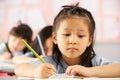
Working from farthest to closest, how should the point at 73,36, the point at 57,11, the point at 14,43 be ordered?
1. the point at 57,11
2. the point at 14,43
3. the point at 73,36

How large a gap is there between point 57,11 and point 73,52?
1958 mm

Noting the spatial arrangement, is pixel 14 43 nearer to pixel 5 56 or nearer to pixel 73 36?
pixel 5 56

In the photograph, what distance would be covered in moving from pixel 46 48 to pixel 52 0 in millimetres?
1023

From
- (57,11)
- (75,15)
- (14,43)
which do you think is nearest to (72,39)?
(75,15)

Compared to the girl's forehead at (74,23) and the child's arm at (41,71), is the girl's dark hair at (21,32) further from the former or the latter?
the child's arm at (41,71)

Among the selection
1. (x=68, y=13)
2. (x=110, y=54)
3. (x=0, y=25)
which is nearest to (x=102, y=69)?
(x=68, y=13)

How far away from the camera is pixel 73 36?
98cm

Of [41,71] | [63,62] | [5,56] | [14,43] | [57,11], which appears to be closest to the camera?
[41,71]

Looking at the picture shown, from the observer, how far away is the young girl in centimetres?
88

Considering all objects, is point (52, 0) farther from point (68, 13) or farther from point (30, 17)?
point (68, 13)

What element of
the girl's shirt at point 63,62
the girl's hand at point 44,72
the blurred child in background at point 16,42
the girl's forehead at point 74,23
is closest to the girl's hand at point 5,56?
the blurred child in background at point 16,42

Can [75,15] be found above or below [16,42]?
above

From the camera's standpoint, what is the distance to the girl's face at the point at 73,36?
998 mm

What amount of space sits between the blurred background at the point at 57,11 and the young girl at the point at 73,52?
1742 mm
